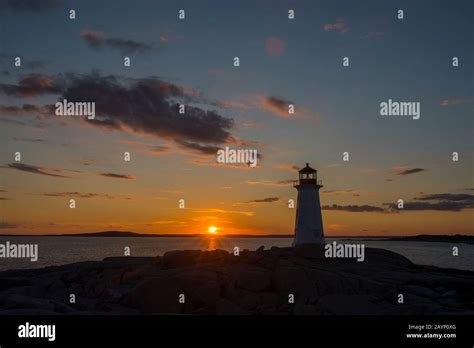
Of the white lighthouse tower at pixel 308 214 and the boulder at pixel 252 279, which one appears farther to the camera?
the white lighthouse tower at pixel 308 214

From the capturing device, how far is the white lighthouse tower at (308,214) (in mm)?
33000

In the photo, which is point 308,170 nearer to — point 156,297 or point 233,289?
point 233,289

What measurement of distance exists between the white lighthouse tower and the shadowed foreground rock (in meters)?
5.86

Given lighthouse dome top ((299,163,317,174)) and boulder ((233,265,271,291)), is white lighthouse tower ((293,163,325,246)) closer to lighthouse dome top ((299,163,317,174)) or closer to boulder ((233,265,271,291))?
lighthouse dome top ((299,163,317,174))

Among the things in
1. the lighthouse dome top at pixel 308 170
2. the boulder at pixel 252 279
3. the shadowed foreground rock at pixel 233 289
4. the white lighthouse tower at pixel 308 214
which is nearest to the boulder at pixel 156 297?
the shadowed foreground rock at pixel 233 289

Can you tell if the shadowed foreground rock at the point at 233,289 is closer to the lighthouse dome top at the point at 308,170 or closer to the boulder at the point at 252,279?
the boulder at the point at 252,279

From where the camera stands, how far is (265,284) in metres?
21.7

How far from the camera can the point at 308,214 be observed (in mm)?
33219

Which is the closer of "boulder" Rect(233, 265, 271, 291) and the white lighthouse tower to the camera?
"boulder" Rect(233, 265, 271, 291)

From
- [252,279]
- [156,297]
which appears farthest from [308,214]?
[156,297]

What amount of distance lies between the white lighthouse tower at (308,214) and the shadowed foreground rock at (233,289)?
5.86m

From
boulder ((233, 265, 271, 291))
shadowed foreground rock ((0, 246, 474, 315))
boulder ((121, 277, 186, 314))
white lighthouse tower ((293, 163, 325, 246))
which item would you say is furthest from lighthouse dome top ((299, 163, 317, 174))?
boulder ((121, 277, 186, 314))

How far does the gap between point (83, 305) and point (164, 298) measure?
12.0 ft

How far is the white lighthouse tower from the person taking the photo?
33.0 metres
